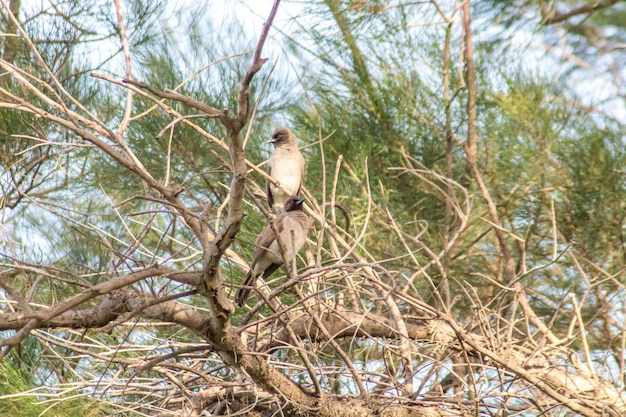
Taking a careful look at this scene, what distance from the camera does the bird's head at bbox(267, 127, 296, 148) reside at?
511 centimetres

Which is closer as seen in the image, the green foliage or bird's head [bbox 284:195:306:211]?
the green foliage

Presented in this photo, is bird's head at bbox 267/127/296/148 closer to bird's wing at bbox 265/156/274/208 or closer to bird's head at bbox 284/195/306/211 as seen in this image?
bird's wing at bbox 265/156/274/208

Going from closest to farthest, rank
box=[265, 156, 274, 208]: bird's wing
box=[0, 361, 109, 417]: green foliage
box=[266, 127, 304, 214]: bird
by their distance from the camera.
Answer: box=[0, 361, 109, 417]: green foliage → box=[266, 127, 304, 214]: bird → box=[265, 156, 274, 208]: bird's wing

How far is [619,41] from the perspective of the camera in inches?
122

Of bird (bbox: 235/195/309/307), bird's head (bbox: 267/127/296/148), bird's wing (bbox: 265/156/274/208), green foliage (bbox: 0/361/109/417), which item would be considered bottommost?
green foliage (bbox: 0/361/109/417)

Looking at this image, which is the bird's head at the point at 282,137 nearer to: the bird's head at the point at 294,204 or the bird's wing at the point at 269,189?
the bird's wing at the point at 269,189

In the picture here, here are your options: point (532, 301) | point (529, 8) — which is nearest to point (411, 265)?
point (532, 301)

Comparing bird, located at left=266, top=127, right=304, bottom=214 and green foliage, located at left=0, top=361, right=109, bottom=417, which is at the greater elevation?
bird, located at left=266, top=127, right=304, bottom=214

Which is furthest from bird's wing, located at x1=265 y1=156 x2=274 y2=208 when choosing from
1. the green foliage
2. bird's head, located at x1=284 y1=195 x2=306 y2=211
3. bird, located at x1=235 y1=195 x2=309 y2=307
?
the green foliage

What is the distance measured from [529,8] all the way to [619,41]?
350 mm

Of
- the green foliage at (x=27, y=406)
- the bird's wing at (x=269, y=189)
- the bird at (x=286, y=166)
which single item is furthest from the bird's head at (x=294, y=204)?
the green foliage at (x=27, y=406)

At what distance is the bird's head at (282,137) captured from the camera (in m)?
5.11

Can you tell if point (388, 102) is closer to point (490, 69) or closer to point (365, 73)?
→ point (365, 73)

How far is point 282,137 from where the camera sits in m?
5.18
